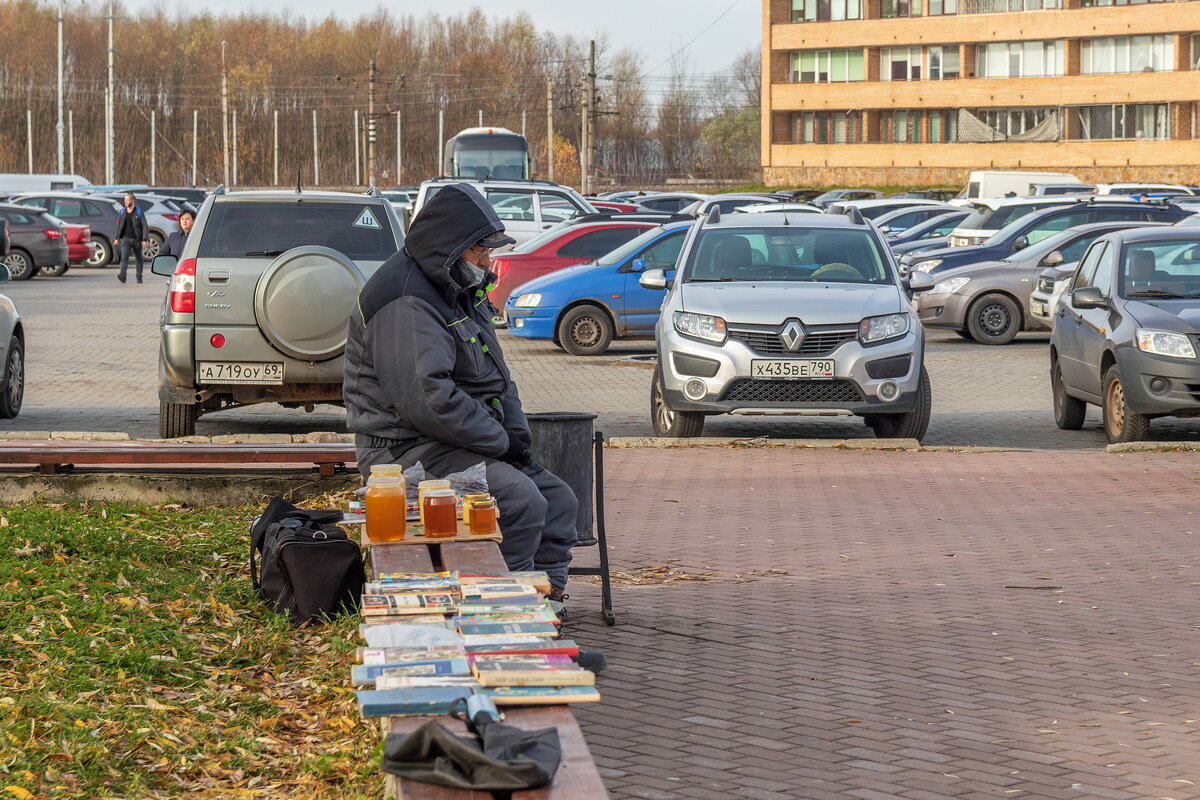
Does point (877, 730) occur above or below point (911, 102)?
below

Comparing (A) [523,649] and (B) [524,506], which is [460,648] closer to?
(A) [523,649]

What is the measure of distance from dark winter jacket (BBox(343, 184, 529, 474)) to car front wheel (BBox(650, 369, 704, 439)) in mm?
6518

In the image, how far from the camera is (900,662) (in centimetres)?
589

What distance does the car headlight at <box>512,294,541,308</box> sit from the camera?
66.2ft

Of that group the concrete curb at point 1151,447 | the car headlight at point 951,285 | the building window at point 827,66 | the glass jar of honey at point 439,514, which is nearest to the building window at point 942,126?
the building window at point 827,66

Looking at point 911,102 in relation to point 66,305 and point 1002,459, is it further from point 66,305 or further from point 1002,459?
point 1002,459

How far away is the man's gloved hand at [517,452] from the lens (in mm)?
5996

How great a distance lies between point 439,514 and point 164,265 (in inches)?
300

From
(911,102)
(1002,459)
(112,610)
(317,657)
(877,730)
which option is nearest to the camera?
(877,730)

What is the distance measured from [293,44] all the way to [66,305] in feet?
353

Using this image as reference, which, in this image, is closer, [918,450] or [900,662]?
[900,662]

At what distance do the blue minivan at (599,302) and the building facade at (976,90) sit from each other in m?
62.2

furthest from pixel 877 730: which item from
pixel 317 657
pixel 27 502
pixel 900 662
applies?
pixel 27 502

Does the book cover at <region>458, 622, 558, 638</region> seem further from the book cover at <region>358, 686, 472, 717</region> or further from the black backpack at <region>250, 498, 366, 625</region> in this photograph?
the black backpack at <region>250, 498, 366, 625</region>
